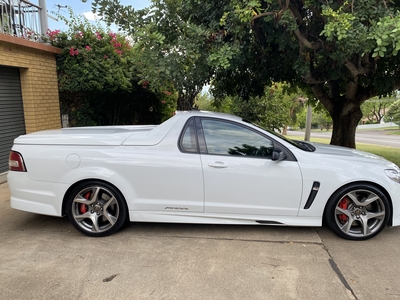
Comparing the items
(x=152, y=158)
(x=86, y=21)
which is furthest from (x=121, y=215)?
(x=86, y=21)

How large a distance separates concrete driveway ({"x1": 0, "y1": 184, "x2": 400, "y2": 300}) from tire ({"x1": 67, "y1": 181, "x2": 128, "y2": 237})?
0.44ft

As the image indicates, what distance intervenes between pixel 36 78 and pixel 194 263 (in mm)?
6296

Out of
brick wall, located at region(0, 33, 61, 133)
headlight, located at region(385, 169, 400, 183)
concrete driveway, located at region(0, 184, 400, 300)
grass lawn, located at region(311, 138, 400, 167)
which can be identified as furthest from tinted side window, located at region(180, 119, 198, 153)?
grass lawn, located at region(311, 138, 400, 167)

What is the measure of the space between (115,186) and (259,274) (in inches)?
76.5

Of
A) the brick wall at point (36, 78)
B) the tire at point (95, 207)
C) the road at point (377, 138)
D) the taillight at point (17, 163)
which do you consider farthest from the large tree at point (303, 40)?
the road at point (377, 138)

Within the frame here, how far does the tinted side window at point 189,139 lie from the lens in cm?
377

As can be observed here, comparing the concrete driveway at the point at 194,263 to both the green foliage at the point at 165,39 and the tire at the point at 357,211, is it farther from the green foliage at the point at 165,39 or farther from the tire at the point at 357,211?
the green foliage at the point at 165,39

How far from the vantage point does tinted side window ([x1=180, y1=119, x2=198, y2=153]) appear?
12.4 feet

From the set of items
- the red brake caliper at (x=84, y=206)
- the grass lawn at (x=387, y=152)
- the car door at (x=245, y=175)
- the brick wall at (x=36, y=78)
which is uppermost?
the brick wall at (x=36, y=78)

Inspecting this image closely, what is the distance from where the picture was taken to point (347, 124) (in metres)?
8.05

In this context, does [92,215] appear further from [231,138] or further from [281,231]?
[281,231]

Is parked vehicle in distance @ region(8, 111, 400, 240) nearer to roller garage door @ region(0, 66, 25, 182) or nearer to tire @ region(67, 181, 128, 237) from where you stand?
tire @ region(67, 181, 128, 237)

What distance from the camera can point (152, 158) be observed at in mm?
3730

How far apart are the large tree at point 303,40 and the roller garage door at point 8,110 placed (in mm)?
2684
